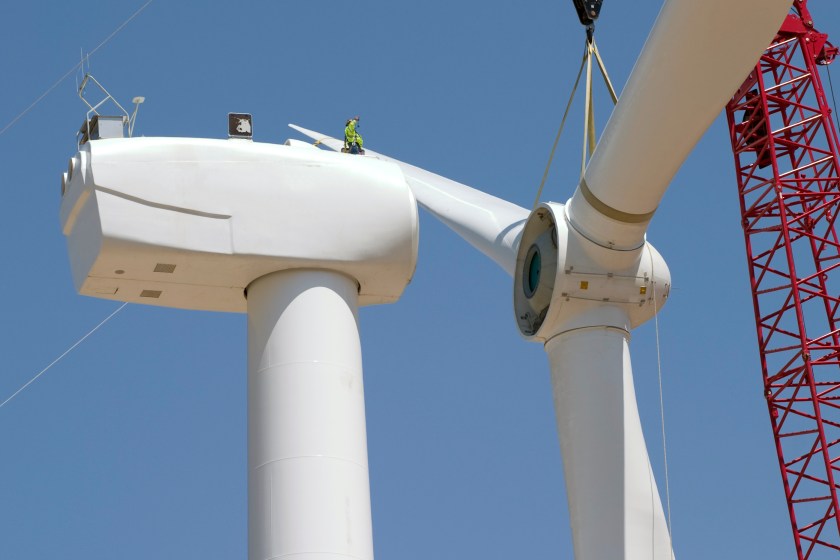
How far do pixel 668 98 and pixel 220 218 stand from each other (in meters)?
4.35

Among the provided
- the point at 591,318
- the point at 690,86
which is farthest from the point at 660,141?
the point at 591,318

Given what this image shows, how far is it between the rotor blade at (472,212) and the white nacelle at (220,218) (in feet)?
15.2

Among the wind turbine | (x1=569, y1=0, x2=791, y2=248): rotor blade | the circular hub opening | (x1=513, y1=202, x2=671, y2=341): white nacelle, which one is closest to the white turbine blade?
the wind turbine

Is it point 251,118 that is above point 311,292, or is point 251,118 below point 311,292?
above

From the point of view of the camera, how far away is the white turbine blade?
18.0 meters

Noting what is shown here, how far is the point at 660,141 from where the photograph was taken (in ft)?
53.8

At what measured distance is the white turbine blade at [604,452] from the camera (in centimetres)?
1798

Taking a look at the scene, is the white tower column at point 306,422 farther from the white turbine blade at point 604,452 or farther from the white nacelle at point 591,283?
the white turbine blade at point 604,452

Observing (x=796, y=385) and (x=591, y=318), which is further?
(x=796, y=385)

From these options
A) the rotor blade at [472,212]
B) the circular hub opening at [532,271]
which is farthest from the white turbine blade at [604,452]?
the rotor blade at [472,212]

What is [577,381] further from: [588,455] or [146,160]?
[146,160]

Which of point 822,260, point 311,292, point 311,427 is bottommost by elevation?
point 311,427

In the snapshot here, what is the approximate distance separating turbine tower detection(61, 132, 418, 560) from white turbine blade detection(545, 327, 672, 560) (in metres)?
3.23

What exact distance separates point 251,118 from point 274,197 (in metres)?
1.37
